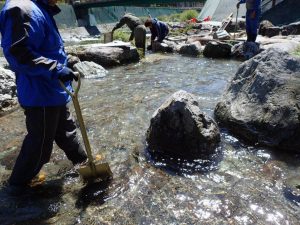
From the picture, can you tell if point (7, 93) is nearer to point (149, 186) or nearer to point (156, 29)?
point (149, 186)

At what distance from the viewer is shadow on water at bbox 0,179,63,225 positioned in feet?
12.1

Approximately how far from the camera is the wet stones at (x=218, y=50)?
1370 centimetres

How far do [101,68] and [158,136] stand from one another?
22.2ft

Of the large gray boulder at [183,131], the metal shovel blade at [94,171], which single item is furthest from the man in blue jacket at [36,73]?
the large gray boulder at [183,131]

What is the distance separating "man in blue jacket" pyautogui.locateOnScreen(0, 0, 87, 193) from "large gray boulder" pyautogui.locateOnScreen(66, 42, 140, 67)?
8.27 meters

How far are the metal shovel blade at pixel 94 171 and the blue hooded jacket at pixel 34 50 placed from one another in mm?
831

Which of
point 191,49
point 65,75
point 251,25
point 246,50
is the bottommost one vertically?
point 191,49

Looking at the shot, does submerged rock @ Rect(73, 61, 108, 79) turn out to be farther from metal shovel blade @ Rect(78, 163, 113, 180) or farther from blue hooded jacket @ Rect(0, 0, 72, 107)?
blue hooded jacket @ Rect(0, 0, 72, 107)

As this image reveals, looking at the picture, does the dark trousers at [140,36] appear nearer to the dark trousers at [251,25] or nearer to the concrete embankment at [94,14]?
the dark trousers at [251,25]

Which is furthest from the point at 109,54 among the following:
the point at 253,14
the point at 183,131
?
the point at 183,131

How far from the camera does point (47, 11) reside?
12.5 feet

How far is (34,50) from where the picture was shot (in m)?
3.55

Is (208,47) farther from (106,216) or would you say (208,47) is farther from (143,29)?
(106,216)

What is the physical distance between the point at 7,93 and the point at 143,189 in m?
4.96
